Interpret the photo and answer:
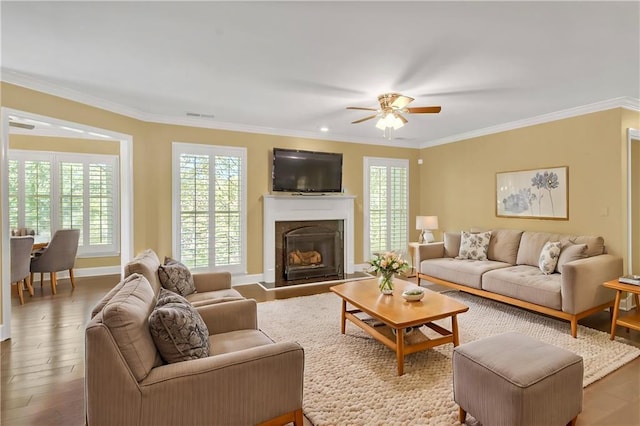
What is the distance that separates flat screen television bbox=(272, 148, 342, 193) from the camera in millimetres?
5508

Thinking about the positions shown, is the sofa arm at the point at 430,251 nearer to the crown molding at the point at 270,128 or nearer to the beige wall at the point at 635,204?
the crown molding at the point at 270,128

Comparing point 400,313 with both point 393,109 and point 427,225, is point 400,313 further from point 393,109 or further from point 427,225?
point 427,225

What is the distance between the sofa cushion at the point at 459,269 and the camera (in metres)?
4.34

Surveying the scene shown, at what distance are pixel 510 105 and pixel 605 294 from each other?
249cm

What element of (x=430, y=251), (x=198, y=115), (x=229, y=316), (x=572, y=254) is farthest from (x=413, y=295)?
(x=198, y=115)

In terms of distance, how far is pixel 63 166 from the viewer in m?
5.81

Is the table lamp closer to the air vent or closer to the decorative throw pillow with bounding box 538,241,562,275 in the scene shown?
the decorative throw pillow with bounding box 538,241,562,275

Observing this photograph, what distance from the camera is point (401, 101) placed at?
3.49 m

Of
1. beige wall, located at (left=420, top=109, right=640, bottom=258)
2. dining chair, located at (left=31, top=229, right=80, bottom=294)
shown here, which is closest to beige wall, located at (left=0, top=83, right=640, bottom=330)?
beige wall, located at (left=420, top=109, right=640, bottom=258)

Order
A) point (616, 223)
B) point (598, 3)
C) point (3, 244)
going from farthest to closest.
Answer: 1. point (616, 223)
2. point (3, 244)
3. point (598, 3)

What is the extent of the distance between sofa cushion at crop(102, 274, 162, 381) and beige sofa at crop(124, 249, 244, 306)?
0.97m

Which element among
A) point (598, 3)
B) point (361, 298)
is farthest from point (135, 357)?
point (598, 3)

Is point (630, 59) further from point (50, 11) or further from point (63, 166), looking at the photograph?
point (63, 166)

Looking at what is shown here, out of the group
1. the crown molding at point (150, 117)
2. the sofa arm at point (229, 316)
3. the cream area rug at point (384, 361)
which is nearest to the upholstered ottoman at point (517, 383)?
the cream area rug at point (384, 361)
